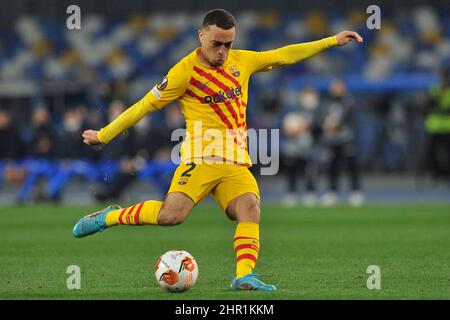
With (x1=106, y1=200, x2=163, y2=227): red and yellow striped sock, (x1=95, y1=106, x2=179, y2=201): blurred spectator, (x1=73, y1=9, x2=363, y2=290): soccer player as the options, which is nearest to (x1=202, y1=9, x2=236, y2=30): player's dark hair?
(x1=73, y1=9, x2=363, y2=290): soccer player

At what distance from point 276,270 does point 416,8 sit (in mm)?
21147

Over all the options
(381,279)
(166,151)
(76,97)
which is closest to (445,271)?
(381,279)

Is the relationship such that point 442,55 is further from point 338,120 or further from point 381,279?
point 381,279

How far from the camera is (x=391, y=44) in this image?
97.5 feet

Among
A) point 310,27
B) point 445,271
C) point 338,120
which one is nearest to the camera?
point 445,271

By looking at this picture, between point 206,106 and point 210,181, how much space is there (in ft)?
1.96

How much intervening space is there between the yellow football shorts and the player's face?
826 millimetres

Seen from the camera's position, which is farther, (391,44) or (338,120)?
(391,44)

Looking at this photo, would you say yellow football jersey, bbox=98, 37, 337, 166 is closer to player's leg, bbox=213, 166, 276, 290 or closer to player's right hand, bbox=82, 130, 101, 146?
player's right hand, bbox=82, 130, 101, 146

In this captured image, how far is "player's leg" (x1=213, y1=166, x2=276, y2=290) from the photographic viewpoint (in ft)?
27.9

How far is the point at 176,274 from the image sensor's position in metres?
8.38

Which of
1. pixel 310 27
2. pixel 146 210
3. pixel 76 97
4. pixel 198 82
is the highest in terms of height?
pixel 310 27

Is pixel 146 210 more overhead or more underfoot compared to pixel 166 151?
more underfoot

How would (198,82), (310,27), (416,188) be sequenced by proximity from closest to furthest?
(198,82) → (416,188) → (310,27)
